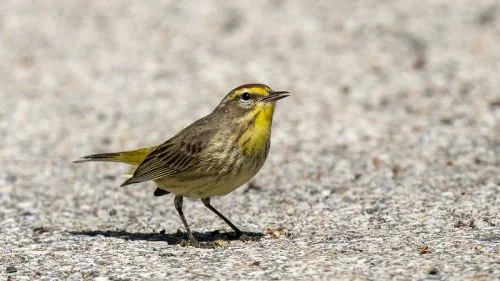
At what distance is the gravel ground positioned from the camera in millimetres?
7016

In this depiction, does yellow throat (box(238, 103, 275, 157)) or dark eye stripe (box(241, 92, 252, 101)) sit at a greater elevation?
dark eye stripe (box(241, 92, 252, 101))

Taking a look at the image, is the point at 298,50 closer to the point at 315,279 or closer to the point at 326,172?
the point at 326,172

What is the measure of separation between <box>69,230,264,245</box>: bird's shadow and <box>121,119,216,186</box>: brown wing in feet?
1.63

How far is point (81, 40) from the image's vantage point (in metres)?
15.5

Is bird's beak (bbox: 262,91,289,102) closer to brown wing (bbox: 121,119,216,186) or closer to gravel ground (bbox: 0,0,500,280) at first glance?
brown wing (bbox: 121,119,216,186)

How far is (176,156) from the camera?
7.78 metres

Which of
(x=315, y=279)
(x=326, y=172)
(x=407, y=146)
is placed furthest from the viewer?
(x=407, y=146)

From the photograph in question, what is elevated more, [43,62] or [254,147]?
[43,62]

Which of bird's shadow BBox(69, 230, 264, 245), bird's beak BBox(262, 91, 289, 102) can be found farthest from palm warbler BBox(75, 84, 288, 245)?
bird's shadow BBox(69, 230, 264, 245)

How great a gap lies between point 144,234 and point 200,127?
1.16 meters

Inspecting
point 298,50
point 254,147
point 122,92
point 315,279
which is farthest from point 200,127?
point 298,50

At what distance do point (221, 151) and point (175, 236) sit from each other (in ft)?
3.74

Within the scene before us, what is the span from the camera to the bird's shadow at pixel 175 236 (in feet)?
25.6

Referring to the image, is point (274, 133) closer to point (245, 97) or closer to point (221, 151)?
point (245, 97)
